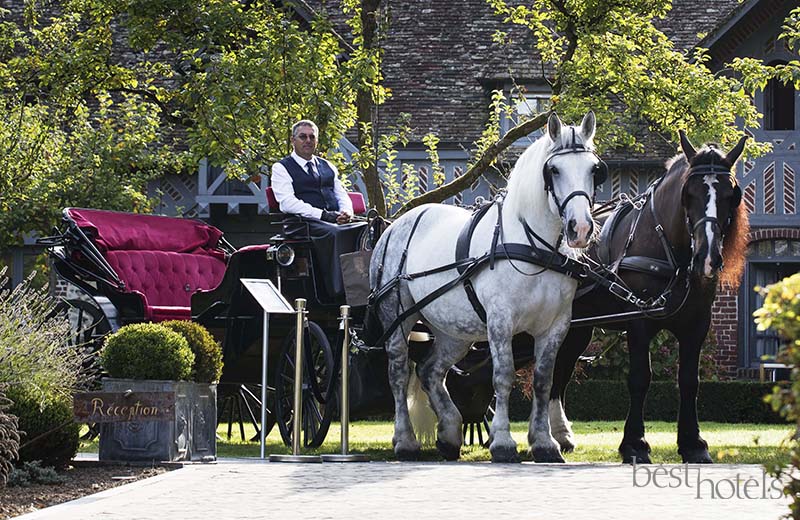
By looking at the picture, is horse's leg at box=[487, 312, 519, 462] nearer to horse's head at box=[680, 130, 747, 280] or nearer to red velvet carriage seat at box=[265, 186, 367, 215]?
horse's head at box=[680, 130, 747, 280]

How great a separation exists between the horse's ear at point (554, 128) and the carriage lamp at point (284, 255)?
276 centimetres

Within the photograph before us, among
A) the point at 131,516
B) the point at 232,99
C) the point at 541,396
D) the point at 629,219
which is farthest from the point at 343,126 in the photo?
the point at 131,516

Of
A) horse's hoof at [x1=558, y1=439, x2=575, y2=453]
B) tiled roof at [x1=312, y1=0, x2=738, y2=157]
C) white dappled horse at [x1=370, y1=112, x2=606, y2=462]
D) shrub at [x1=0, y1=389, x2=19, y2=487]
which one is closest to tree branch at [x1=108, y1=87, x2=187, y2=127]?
tiled roof at [x1=312, y1=0, x2=738, y2=157]

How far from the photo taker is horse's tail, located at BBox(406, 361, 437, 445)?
36.8ft

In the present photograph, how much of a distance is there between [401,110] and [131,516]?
20.6 m

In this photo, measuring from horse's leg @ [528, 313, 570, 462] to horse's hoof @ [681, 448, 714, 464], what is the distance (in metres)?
1.00

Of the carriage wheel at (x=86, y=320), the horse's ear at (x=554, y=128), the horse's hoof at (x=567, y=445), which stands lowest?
the horse's hoof at (x=567, y=445)

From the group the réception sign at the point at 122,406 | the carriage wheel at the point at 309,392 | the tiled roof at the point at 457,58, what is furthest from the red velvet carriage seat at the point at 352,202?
the tiled roof at the point at 457,58

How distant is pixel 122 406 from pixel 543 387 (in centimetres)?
291

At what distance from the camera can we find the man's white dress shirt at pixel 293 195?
11.8 metres

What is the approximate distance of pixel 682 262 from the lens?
34.0 feet

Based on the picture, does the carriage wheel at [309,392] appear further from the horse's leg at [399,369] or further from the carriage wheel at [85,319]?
the carriage wheel at [85,319]

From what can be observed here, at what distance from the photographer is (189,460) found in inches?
395

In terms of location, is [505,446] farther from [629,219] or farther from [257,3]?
[257,3]
